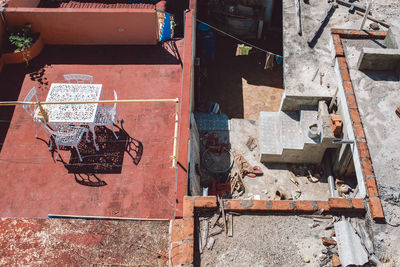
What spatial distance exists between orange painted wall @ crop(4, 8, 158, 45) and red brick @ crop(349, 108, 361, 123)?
6.68 metres

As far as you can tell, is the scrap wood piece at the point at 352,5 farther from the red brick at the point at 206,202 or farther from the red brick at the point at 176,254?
the red brick at the point at 176,254

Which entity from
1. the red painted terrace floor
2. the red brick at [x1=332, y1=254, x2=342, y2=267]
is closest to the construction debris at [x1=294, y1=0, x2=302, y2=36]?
the red painted terrace floor

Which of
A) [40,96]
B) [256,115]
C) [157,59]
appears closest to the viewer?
[40,96]

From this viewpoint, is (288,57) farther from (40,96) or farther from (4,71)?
(4,71)

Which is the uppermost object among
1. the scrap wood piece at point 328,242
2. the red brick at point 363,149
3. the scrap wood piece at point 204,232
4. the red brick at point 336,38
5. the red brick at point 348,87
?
the red brick at point 336,38

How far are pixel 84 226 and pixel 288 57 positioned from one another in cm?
864

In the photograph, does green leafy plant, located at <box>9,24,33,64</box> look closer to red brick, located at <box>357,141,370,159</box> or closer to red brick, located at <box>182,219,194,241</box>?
red brick, located at <box>182,219,194,241</box>

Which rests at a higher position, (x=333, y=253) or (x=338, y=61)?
(x=338, y=61)

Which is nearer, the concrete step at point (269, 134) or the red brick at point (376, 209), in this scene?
the red brick at point (376, 209)

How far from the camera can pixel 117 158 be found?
967cm

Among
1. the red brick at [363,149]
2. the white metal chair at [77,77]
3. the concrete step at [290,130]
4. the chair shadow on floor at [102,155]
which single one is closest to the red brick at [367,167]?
the red brick at [363,149]

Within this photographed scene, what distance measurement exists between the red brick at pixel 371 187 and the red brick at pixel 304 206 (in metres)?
1.44

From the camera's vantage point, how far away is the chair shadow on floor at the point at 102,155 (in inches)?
369

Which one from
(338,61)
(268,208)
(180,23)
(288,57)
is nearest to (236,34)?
(180,23)
